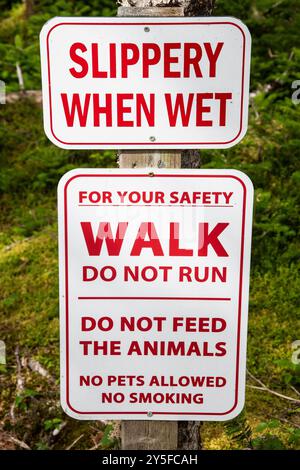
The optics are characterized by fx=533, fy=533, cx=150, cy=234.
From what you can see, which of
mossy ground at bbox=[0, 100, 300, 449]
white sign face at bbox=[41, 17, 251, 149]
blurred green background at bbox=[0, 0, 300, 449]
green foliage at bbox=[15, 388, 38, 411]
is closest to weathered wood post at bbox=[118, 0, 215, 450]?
white sign face at bbox=[41, 17, 251, 149]

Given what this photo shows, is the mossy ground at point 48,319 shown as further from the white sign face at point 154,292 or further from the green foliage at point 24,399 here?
the white sign face at point 154,292

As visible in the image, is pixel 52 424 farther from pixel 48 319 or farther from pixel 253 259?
pixel 253 259

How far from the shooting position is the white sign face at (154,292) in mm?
1624

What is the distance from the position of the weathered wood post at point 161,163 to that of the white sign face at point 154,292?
64 millimetres

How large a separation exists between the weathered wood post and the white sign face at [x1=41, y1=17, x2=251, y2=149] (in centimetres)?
6

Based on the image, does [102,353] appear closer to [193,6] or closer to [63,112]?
[63,112]

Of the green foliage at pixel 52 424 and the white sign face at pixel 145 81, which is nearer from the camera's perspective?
the white sign face at pixel 145 81

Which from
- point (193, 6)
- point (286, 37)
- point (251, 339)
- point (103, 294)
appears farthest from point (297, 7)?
point (103, 294)

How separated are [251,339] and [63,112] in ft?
10.5

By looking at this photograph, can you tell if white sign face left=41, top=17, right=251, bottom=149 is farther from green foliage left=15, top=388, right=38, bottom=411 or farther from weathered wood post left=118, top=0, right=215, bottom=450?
green foliage left=15, top=388, right=38, bottom=411

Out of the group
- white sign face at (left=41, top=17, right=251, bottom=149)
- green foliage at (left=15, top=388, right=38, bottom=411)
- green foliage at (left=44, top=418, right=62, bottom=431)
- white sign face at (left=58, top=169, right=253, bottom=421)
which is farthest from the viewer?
green foliage at (left=15, top=388, right=38, bottom=411)

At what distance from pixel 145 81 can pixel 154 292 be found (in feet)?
2.11

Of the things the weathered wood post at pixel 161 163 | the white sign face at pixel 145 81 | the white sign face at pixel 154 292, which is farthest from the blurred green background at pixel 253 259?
the white sign face at pixel 145 81

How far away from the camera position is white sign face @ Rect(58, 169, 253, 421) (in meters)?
1.62
